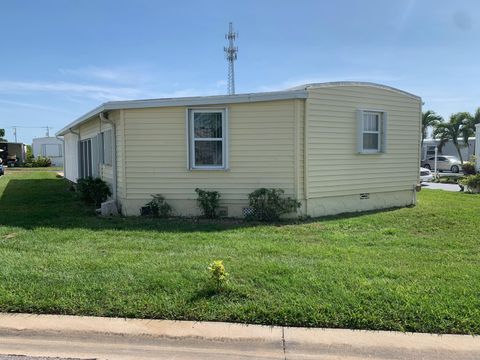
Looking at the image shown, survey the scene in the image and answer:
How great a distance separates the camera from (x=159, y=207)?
9930mm

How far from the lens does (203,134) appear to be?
9.91 m

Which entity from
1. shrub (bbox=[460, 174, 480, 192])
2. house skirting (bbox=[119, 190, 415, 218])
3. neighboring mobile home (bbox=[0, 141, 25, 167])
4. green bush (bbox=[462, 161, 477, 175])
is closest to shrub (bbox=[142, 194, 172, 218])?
house skirting (bbox=[119, 190, 415, 218])

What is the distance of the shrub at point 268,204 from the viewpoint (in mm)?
9422

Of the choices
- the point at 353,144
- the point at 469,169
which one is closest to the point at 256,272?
the point at 353,144

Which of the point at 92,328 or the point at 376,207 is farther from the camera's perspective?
the point at 376,207

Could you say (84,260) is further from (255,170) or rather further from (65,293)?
(255,170)

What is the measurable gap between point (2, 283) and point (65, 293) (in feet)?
2.89

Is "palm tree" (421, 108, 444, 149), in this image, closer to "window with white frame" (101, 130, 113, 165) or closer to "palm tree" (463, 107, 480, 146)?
"palm tree" (463, 107, 480, 146)

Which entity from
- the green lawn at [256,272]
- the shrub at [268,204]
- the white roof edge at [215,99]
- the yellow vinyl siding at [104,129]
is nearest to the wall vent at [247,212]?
the shrub at [268,204]

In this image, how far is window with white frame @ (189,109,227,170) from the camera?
9.80m

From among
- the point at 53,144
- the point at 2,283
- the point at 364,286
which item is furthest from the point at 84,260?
the point at 53,144

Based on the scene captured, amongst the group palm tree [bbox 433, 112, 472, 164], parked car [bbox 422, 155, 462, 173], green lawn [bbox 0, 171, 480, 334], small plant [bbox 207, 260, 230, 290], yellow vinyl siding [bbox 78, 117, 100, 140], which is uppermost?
palm tree [bbox 433, 112, 472, 164]

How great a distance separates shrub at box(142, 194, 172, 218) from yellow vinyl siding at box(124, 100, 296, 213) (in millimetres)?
178

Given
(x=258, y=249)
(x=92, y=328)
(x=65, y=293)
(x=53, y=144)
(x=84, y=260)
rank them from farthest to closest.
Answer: (x=53, y=144)
(x=258, y=249)
(x=84, y=260)
(x=65, y=293)
(x=92, y=328)
